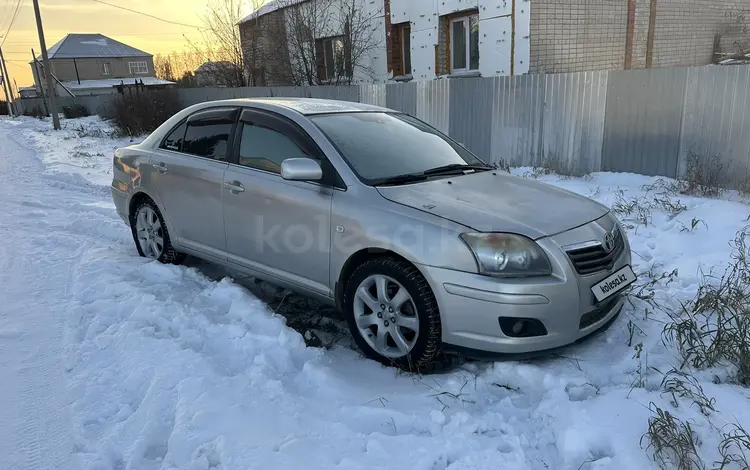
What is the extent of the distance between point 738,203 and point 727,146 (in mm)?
1326

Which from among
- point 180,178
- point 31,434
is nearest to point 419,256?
point 31,434

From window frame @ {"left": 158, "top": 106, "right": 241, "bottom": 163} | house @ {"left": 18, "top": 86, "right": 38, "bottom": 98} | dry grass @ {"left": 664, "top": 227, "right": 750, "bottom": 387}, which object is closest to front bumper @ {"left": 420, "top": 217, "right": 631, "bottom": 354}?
dry grass @ {"left": 664, "top": 227, "right": 750, "bottom": 387}

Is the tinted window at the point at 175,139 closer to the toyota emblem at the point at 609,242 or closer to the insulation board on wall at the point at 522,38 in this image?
the toyota emblem at the point at 609,242

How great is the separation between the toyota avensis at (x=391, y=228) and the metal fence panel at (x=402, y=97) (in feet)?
23.1

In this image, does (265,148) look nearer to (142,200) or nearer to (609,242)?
(142,200)

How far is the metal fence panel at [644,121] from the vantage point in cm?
746

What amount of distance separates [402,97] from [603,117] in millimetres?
4647

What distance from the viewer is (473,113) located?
Result: 10.3 meters

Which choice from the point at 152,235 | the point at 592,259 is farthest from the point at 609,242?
the point at 152,235

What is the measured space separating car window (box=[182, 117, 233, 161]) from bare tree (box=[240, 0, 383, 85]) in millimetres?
12566

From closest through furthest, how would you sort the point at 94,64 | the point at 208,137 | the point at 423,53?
the point at 208,137, the point at 423,53, the point at 94,64

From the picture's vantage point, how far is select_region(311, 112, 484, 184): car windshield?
3596 mm

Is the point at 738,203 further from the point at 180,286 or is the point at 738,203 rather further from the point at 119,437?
the point at 119,437

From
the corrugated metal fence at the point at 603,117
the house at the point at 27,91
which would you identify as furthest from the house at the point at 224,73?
the house at the point at 27,91
